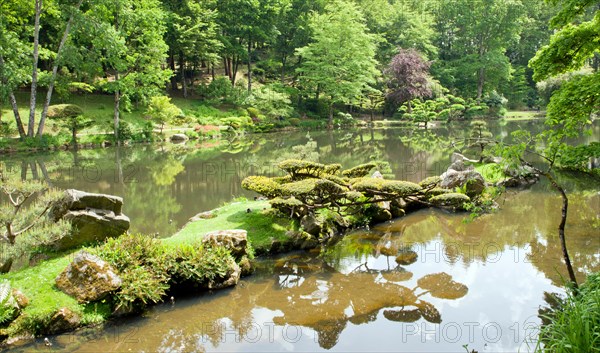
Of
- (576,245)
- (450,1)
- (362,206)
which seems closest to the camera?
(576,245)

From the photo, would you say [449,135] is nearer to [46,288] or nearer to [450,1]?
[450,1]

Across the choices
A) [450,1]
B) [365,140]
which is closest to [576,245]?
[365,140]

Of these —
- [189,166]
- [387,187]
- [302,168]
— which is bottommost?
[189,166]

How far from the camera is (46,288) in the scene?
5992 millimetres

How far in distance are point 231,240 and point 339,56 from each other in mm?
31656

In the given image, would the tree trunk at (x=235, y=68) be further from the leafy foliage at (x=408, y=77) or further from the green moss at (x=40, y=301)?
the green moss at (x=40, y=301)

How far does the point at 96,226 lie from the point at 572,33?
8.53 metres

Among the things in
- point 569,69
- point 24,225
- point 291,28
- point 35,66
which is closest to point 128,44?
point 35,66

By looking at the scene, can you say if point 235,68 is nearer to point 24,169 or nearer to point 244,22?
point 244,22

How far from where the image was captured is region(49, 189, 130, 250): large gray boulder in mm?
7098

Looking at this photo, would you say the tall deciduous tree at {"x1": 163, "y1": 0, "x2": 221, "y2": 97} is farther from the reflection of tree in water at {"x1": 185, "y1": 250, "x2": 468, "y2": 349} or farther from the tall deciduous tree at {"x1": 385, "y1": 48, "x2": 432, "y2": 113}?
the reflection of tree in water at {"x1": 185, "y1": 250, "x2": 468, "y2": 349}

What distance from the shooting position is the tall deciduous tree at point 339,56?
→ 35938 millimetres

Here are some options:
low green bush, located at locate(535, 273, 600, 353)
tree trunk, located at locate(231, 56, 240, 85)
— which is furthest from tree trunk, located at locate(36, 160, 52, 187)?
tree trunk, located at locate(231, 56, 240, 85)

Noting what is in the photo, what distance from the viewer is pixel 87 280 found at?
6.00 m
